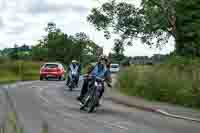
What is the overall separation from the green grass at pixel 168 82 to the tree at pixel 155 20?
14.2 ft

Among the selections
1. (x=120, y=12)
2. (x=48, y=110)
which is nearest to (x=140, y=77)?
(x=48, y=110)

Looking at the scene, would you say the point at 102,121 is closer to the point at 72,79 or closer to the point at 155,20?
the point at 72,79

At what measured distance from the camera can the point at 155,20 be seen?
47.4 m

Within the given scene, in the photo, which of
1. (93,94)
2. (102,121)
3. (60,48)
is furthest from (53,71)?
(60,48)

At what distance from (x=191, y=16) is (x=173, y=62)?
5888mm

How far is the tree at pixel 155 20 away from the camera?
117 feet

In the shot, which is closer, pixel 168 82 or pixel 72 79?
pixel 168 82

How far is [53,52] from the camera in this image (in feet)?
404

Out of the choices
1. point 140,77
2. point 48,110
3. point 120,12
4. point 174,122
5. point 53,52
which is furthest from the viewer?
point 53,52

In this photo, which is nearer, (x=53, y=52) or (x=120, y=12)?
(x=120, y=12)

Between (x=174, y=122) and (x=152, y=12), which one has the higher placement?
(x=152, y=12)

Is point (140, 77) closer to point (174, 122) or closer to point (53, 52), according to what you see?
point (174, 122)

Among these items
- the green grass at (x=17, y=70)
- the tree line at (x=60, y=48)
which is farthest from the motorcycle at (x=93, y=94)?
the tree line at (x=60, y=48)

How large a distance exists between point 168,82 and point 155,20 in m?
23.8
